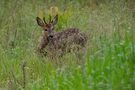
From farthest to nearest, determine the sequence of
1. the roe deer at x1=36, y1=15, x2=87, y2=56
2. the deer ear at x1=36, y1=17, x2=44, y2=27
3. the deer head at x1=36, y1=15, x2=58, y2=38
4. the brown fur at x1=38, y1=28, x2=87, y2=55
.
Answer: the deer ear at x1=36, y1=17, x2=44, y2=27 < the deer head at x1=36, y1=15, x2=58, y2=38 < the brown fur at x1=38, y1=28, x2=87, y2=55 < the roe deer at x1=36, y1=15, x2=87, y2=56

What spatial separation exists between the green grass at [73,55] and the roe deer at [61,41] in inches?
6.4

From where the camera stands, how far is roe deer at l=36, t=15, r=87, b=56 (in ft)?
29.4

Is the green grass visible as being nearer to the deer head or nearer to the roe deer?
the roe deer

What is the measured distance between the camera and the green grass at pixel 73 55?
6480 mm

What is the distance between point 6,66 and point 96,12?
4.31 meters

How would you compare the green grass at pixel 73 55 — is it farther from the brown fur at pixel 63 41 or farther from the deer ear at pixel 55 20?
the deer ear at pixel 55 20

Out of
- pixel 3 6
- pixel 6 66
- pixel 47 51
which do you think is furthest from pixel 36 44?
pixel 3 6

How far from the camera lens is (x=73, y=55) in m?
8.02

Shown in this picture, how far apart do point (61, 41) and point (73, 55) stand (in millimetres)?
1336

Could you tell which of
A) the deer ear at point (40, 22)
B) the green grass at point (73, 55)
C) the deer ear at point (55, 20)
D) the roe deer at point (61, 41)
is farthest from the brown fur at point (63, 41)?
the deer ear at point (55, 20)

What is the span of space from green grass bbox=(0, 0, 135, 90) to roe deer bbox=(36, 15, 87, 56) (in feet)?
0.53

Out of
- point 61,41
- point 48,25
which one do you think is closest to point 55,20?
point 48,25

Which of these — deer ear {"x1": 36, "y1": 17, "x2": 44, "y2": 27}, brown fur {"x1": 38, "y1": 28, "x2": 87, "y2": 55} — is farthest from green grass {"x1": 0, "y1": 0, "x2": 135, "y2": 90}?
deer ear {"x1": 36, "y1": 17, "x2": 44, "y2": 27}

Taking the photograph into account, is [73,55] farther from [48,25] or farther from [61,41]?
[48,25]
